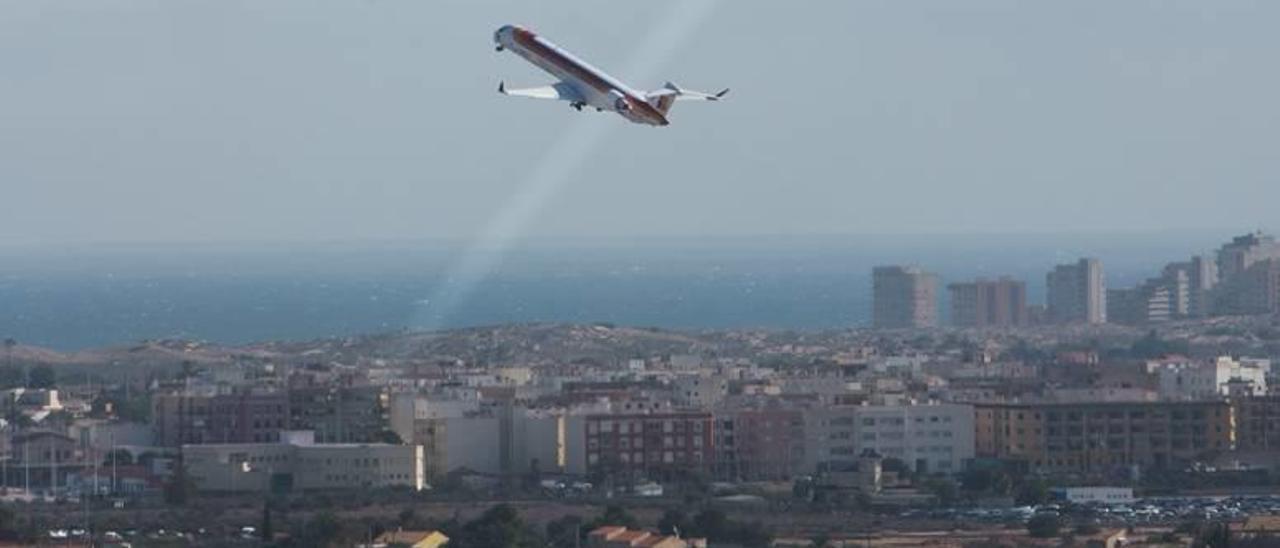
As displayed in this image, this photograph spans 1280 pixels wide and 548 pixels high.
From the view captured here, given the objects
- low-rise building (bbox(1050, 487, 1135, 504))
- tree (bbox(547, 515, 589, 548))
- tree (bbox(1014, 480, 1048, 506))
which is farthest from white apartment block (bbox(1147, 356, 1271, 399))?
tree (bbox(547, 515, 589, 548))

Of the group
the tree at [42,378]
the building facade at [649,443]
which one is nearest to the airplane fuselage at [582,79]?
the building facade at [649,443]

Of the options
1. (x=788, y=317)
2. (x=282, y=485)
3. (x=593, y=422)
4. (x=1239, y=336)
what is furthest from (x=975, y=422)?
(x=788, y=317)

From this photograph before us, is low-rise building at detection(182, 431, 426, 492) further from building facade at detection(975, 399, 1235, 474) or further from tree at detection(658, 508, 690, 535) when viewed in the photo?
tree at detection(658, 508, 690, 535)

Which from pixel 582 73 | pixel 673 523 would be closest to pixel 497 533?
pixel 673 523

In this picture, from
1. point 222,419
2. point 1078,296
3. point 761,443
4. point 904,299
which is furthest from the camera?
point 904,299

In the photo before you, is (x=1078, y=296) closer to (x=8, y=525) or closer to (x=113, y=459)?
(x=113, y=459)

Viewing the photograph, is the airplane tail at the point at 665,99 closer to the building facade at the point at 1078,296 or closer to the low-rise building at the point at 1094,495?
the low-rise building at the point at 1094,495

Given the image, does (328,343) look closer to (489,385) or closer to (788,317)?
(489,385)
